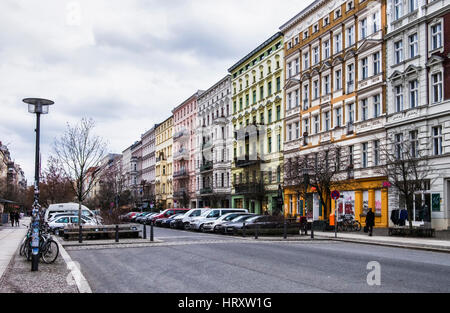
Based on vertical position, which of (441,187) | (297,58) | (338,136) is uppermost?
(297,58)

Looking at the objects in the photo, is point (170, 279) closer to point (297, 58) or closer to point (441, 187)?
point (441, 187)

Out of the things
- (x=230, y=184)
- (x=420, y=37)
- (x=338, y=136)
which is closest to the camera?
(x=420, y=37)

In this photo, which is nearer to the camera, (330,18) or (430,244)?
(430,244)

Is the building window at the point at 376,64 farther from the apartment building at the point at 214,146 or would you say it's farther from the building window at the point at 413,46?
the apartment building at the point at 214,146

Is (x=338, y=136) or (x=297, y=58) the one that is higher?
(x=297, y=58)

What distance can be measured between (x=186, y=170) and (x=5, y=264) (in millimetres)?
73856

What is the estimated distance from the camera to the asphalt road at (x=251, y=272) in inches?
419

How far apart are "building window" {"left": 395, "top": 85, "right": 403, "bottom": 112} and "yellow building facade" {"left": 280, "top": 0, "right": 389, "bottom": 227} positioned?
1.42 m

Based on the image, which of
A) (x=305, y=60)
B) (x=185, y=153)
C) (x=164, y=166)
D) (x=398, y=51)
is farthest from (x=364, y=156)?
(x=164, y=166)

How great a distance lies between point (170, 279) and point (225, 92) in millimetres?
64054

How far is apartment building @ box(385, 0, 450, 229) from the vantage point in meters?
34.6
